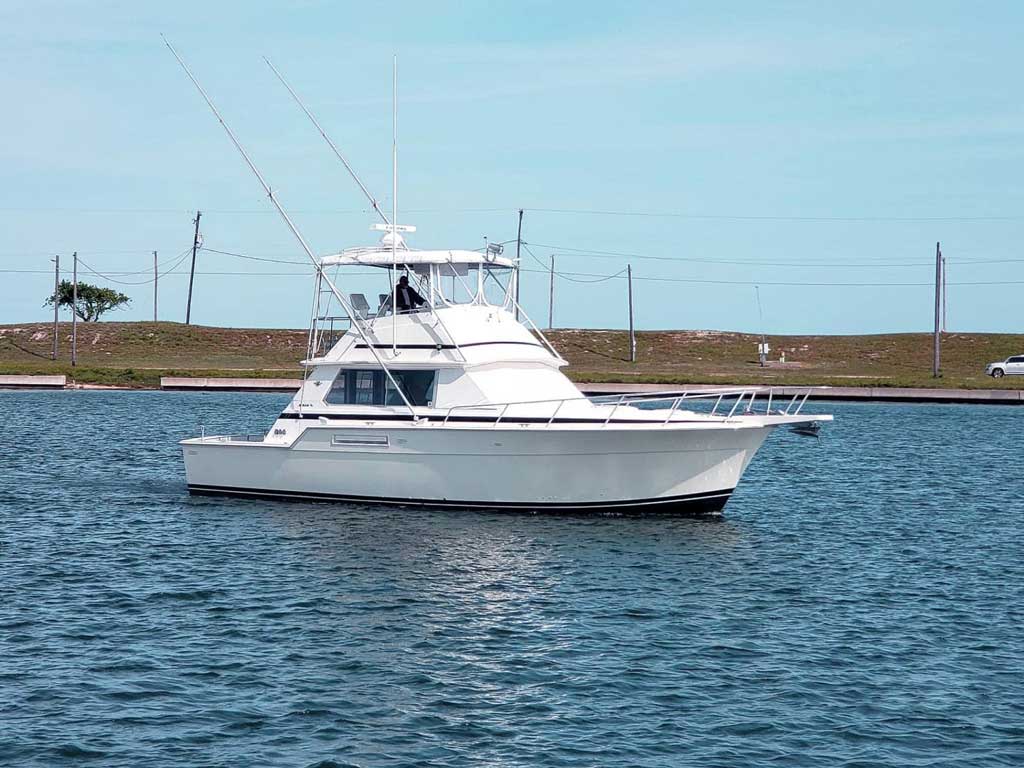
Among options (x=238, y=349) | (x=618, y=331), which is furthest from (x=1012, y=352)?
(x=238, y=349)

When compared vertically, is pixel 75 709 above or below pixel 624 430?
below

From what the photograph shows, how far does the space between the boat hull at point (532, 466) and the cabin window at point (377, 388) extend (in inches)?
34.1

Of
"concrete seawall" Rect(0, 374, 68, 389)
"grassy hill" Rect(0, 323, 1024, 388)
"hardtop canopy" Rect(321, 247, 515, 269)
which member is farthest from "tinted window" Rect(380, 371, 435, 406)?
"concrete seawall" Rect(0, 374, 68, 389)

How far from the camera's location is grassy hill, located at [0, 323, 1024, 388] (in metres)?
82.8

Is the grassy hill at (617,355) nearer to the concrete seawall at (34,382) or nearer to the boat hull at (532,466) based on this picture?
the concrete seawall at (34,382)

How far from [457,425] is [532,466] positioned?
67.6 inches

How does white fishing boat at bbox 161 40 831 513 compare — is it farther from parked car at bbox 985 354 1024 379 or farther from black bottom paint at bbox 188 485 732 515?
parked car at bbox 985 354 1024 379

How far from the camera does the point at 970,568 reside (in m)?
23.0

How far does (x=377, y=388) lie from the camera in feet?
90.1

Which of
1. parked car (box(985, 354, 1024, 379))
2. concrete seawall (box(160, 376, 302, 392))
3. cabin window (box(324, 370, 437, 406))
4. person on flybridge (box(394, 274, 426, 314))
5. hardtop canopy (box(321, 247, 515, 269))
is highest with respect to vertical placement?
hardtop canopy (box(321, 247, 515, 269))

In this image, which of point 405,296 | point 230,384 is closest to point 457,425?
point 405,296

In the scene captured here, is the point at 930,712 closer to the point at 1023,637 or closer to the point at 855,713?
the point at 855,713

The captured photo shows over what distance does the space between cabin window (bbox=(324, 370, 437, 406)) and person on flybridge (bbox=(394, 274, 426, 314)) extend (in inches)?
69.4

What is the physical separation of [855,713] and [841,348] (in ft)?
320
